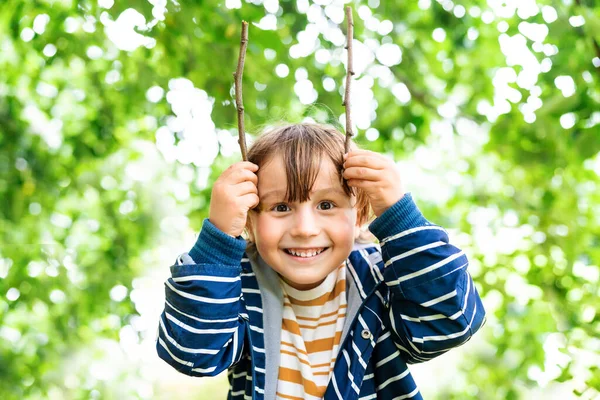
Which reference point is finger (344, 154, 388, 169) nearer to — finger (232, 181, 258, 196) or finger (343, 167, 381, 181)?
finger (343, 167, 381, 181)

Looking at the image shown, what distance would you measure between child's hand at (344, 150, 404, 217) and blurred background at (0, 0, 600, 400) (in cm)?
68

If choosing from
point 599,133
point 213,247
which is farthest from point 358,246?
point 599,133

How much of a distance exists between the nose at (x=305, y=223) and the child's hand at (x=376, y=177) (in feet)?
0.32

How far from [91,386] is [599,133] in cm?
272

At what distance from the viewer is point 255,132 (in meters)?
1.90

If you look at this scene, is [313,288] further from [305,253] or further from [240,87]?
[240,87]

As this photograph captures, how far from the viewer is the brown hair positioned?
1.28 meters

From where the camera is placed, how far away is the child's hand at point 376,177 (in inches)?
48.6

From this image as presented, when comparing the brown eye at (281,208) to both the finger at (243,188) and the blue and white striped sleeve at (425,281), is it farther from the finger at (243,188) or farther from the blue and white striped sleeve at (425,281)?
the blue and white striped sleeve at (425,281)

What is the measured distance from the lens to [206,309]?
123cm

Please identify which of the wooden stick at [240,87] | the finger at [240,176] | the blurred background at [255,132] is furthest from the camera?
the blurred background at [255,132]

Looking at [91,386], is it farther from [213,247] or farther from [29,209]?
[213,247]

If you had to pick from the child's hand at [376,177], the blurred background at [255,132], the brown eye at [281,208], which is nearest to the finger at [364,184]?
the child's hand at [376,177]

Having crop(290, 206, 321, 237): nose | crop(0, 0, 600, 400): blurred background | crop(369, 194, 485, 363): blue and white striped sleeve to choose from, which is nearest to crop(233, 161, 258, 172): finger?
crop(290, 206, 321, 237): nose
